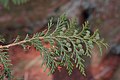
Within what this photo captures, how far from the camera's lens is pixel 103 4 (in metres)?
3.85

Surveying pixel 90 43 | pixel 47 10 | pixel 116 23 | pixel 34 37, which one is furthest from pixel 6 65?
pixel 47 10

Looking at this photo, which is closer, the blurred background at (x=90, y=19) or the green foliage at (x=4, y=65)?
the green foliage at (x=4, y=65)

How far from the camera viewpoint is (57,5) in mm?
4250

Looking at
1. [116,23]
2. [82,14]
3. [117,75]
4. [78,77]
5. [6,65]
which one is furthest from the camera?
[82,14]

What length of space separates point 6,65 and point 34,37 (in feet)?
0.62

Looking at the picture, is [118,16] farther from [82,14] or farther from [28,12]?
[28,12]

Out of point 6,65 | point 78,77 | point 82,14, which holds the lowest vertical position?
point 78,77

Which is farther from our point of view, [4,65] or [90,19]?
[90,19]

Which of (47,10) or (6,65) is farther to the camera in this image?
(47,10)

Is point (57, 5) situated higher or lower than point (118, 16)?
higher

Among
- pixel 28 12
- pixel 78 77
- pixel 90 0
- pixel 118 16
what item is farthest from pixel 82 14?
pixel 78 77

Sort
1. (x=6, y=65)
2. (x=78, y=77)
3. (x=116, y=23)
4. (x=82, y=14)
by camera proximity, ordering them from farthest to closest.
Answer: (x=82, y=14) < (x=116, y=23) < (x=78, y=77) < (x=6, y=65)

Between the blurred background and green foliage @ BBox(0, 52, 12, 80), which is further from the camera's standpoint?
the blurred background

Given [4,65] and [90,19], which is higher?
[90,19]
